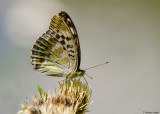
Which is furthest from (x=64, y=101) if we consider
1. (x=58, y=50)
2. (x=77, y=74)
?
(x=58, y=50)

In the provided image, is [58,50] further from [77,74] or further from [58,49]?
[77,74]

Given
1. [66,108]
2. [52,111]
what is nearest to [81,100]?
[66,108]

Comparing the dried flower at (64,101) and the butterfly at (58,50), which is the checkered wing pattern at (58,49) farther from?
the dried flower at (64,101)

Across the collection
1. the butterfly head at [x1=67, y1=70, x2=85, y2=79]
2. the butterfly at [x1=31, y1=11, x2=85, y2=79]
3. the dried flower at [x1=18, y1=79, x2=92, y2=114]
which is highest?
the butterfly at [x1=31, y1=11, x2=85, y2=79]

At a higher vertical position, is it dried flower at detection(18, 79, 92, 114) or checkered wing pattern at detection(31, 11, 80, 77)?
checkered wing pattern at detection(31, 11, 80, 77)

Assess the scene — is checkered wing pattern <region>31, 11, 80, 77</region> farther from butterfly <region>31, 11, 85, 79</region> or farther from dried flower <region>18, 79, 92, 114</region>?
dried flower <region>18, 79, 92, 114</region>

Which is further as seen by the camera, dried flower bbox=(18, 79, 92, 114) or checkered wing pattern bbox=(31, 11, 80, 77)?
checkered wing pattern bbox=(31, 11, 80, 77)

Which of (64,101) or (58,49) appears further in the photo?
(58,49)

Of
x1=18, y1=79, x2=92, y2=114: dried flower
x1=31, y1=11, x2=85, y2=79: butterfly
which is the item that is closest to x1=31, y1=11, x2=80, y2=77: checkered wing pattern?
x1=31, y1=11, x2=85, y2=79: butterfly

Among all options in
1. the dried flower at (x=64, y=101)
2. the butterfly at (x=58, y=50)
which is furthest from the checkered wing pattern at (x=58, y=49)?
the dried flower at (x=64, y=101)
